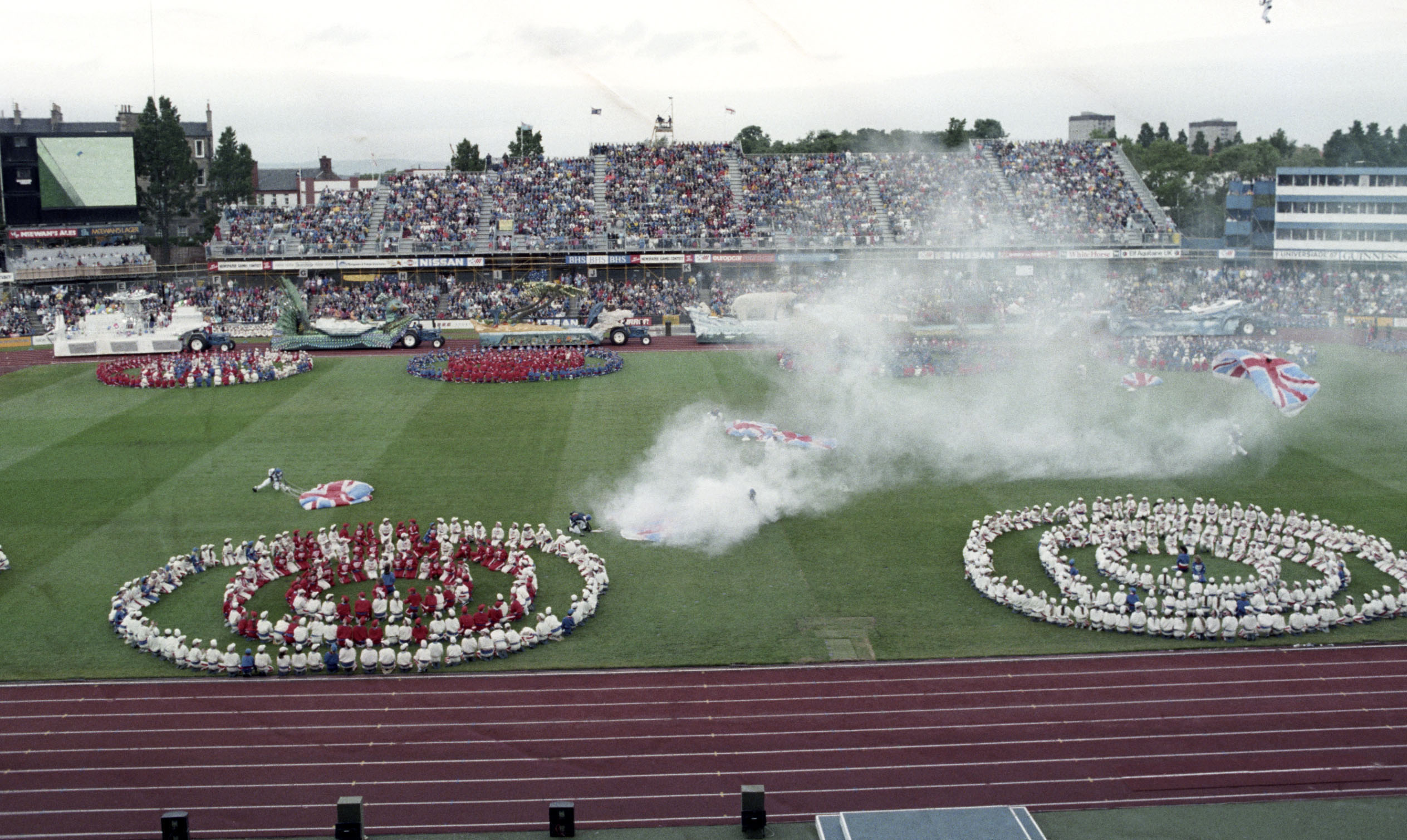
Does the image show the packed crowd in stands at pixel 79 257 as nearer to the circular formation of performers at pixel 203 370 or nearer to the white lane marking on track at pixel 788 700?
the circular formation of performers at pixel 203 370

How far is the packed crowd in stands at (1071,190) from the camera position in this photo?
6316 cm

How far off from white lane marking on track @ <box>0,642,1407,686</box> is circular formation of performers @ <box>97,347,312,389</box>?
25785mm

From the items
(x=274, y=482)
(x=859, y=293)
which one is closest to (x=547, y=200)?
(x=859, y=293)

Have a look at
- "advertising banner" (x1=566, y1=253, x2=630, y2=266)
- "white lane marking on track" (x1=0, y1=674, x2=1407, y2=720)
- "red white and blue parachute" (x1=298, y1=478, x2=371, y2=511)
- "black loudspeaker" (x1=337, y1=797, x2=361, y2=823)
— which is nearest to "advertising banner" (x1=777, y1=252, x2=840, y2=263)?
"advertising banner" (x1=566, y1=253, x2=630, y2=266)

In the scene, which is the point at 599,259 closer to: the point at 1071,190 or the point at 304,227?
the point at 304,227

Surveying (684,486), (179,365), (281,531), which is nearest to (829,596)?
(684,486)

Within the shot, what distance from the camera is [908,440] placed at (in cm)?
3112

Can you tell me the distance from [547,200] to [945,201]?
2277 cm

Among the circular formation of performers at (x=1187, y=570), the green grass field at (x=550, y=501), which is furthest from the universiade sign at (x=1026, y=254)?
the circular formation of performers at (x=1187, y=570)

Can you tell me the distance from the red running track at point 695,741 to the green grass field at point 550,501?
964 millimetres

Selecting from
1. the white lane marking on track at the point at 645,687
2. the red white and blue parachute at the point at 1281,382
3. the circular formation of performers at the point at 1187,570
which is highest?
the red white and blue parachute at the point at 1281,382

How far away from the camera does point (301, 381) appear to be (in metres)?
41.7

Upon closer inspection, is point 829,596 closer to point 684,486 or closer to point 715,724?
point 715,724

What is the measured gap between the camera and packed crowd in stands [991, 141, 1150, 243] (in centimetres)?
6316
